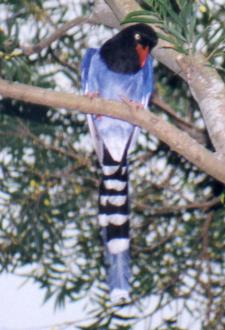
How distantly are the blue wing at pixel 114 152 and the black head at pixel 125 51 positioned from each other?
28 mm

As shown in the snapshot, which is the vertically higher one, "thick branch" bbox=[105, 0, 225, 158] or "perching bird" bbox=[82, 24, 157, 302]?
"thick branch" bbox=[105, 0, 225, 158]

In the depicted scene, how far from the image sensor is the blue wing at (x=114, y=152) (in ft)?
10.3

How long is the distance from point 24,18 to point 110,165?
3.00 ft

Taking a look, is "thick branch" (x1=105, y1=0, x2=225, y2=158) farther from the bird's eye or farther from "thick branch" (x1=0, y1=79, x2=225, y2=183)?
the bird's eye

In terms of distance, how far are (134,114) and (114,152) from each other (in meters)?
0.88

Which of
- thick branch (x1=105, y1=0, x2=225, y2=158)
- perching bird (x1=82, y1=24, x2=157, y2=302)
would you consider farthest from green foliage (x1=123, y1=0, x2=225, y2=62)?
perching bird (x1=82, y1=24, x2=157, y2=302)

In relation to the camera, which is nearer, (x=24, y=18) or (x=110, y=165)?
(x=110, y=165)

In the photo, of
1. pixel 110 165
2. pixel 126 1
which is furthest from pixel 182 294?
pixel 126 1

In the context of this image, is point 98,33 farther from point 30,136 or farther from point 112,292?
point 112,292

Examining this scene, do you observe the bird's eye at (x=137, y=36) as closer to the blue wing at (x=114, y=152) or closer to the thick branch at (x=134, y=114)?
the blue wing at (x=114, y=152)

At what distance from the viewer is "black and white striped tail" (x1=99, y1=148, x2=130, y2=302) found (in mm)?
3086

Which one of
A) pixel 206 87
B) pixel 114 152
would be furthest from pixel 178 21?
pixel 114 152

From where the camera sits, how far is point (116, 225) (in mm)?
3178

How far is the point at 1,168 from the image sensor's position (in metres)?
4.07
